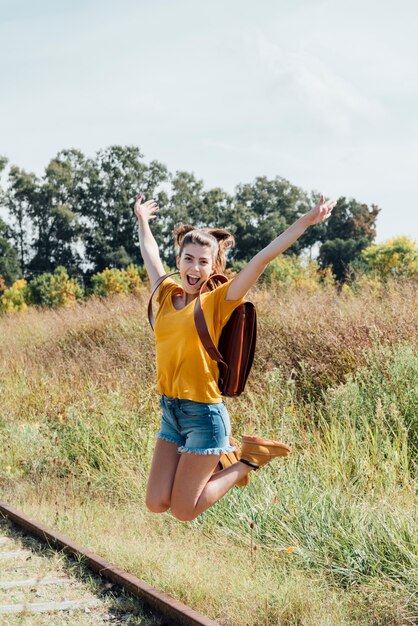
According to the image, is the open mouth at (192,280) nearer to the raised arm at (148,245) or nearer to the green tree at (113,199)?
the raised arm at (148,245)

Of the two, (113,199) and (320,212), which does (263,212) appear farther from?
(320,212)

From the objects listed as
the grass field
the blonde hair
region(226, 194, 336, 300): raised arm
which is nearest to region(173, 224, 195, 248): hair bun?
the blonde hair

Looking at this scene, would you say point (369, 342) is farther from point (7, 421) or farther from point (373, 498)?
point (7, 421)

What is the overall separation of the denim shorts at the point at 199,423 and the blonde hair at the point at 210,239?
0.78 meters

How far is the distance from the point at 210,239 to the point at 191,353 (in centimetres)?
62

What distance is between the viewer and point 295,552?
534 cm

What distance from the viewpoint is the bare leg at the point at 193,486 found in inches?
174

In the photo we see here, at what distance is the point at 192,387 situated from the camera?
4.35m

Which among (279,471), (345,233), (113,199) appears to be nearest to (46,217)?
(113,199)

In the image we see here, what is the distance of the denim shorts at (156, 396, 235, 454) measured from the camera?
173 inches

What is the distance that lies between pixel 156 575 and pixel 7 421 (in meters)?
5.50

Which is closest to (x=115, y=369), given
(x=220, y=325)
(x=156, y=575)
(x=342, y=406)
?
(x=342, y=406)

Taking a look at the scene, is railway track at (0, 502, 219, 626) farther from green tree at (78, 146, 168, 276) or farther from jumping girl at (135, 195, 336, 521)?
green tree at (78, 146, 168, 276)

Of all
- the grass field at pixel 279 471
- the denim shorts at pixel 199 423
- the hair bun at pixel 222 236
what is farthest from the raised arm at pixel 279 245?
the grass field at pixel 279 471
